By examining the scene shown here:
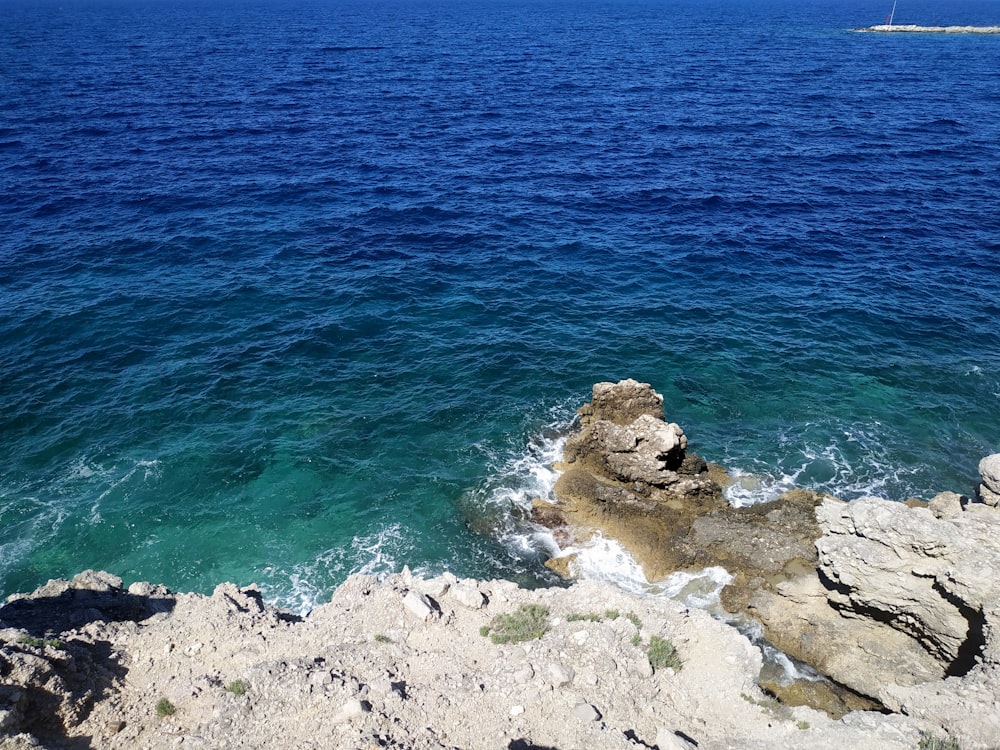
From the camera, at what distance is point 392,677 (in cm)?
2378

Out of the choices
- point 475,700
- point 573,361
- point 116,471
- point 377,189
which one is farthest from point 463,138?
point 475,700

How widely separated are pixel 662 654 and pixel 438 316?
36.7 meters

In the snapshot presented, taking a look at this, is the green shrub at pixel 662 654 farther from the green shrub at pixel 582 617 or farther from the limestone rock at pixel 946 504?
the limestone rock at pixel 946 504

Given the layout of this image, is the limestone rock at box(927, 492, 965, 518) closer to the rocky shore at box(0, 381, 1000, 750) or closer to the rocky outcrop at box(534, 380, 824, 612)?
the rocky shore at box(0, 381, 1000, 750)

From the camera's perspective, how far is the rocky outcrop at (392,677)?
69.5 ft

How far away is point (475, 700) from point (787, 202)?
6691cm

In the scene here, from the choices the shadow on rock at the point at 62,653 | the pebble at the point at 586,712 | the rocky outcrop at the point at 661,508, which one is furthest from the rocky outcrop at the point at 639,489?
the shadow on rock at the point at 62,653

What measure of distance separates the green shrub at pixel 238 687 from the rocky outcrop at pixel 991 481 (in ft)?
108

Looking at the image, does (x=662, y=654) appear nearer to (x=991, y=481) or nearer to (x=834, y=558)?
(x=834, y=558)

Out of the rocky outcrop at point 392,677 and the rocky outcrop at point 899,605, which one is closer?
the rocky outcrop at point 392,677

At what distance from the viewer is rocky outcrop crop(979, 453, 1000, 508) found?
32.0 m

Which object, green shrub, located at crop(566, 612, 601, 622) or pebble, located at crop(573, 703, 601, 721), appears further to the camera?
green shrub, located at crop(566, 612, 601, 622)

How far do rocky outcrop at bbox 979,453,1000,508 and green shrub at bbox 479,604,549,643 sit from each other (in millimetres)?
21852

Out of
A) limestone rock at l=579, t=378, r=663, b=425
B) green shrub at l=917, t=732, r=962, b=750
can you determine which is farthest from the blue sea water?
green shrub at l=917, t=732, r=962, b=750
